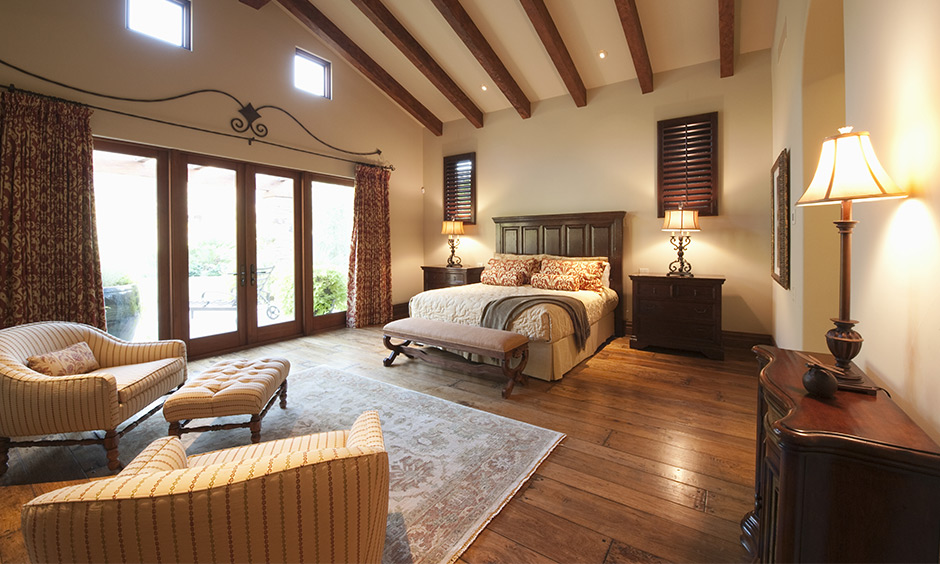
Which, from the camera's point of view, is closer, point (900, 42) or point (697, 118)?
point (900, 42)

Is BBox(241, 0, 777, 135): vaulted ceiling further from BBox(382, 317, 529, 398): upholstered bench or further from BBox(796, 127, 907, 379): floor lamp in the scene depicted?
BBox(796, 127, 907, 379): floor lamp

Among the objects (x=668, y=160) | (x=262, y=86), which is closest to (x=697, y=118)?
(x=668, y=160)

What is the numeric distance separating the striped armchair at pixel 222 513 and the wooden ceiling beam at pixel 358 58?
19.3 ft

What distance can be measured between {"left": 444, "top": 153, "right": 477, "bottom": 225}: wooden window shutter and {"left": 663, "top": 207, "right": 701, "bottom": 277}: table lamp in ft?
10.2

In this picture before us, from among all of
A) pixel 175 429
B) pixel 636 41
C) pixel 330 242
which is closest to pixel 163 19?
pixel 330 242

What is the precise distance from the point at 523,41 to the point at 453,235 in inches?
122

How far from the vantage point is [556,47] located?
4.70 meters

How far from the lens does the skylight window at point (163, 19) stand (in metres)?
4.00

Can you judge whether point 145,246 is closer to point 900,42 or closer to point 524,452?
point 524,452

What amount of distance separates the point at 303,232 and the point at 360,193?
1073 millimetres

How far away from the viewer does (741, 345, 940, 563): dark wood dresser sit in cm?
94

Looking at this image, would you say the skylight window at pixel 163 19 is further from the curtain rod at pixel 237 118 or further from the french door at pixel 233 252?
the french door at pixel 233 252

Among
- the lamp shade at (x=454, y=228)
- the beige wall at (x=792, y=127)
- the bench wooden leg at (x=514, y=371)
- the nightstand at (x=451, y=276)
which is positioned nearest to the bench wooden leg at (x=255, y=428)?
the bench wooden leg at (x=514, y=371)

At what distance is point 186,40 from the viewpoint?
4352mm
